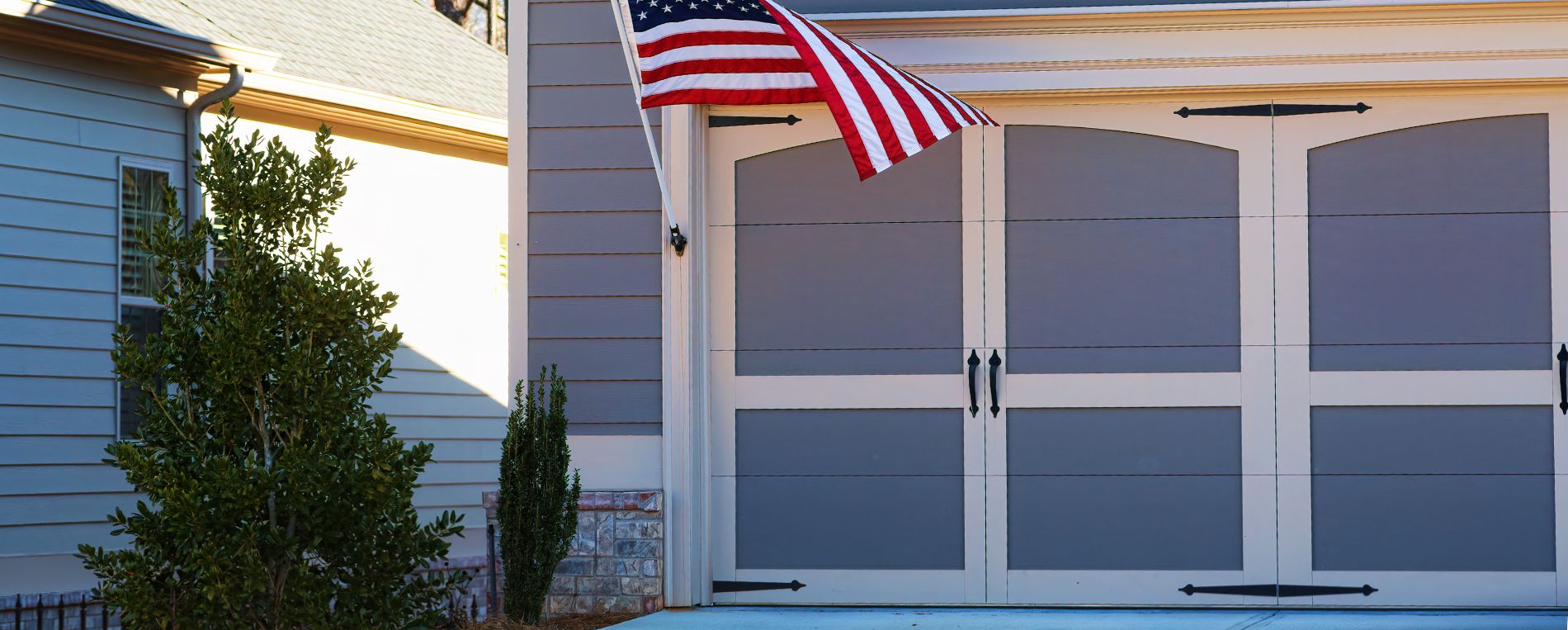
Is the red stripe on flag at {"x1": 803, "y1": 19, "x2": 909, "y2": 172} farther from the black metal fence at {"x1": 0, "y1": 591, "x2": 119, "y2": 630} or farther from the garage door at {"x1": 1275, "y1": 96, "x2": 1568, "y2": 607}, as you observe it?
the black metal fence at {"x1": 0, "y1": 591, "x2": 119, "y2": 630}

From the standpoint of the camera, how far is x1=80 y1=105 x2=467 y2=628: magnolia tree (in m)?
4.86

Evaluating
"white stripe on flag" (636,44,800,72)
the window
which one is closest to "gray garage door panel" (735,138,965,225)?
"white stripe on flag" (636,44,800,72)

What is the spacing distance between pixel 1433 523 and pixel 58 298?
7.28 meters

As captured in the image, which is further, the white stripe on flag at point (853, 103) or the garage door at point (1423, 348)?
the garage door at point (1423, 348)

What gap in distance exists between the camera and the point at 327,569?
5.09m

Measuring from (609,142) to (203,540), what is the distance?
2.37m

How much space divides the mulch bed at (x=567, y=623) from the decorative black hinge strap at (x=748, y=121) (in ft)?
6.65

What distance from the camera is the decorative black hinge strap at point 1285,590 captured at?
614 cm

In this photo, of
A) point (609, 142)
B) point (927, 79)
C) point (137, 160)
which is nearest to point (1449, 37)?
point (927, 79)

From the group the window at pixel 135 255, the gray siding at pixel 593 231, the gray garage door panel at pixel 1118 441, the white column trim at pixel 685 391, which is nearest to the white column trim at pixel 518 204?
the gray siding at pixel 593 231

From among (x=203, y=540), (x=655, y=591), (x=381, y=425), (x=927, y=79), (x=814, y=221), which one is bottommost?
(x=655, y=591)

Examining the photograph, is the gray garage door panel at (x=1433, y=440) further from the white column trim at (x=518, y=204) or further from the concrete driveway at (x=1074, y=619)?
the white column trim at (x=518, y=204)

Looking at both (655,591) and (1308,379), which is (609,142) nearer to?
(655,591)

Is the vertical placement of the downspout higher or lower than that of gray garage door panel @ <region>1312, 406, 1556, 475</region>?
higher
